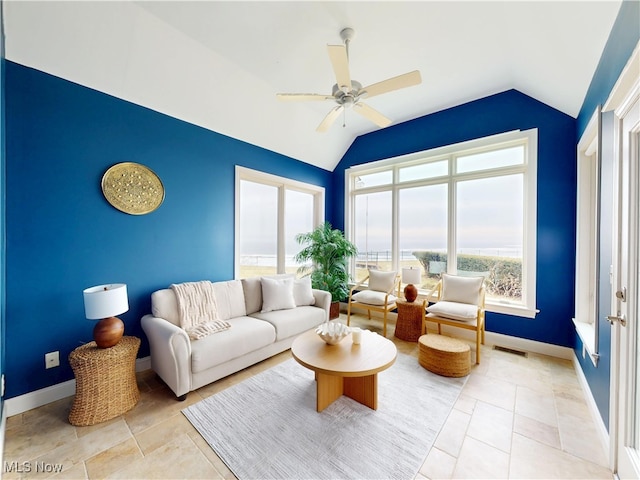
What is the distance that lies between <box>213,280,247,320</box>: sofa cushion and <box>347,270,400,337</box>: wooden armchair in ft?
5.29

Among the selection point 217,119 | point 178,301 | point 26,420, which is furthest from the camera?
point 217,119

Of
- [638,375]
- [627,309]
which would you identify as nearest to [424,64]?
[627,309]

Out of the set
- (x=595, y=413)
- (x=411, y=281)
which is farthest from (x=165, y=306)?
(x=595, y=413)

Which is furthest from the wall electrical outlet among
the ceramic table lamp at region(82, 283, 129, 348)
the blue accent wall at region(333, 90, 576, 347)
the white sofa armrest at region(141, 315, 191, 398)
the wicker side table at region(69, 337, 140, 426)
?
the blue accent wall at region(333, 90, 576, 347)

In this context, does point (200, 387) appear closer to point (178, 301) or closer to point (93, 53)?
point (178, 301)

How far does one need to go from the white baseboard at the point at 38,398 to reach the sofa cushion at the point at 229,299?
133cm

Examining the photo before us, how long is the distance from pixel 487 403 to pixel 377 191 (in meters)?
3.39

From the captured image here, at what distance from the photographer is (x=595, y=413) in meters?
1.84

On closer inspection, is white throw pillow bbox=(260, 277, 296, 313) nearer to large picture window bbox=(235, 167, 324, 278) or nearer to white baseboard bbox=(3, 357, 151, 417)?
large picture window bbox=(235, 167, 324, 278)

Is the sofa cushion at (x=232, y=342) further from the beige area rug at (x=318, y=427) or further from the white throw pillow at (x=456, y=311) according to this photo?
the white throw pillow at (x=456, y=311)

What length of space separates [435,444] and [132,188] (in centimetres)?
341

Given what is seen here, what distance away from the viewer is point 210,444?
165cm

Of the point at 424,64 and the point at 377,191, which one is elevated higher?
the point at 424,64

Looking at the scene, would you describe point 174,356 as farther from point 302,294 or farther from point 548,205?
point 548,205
